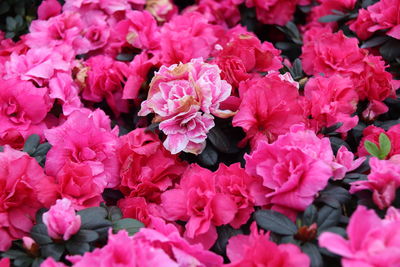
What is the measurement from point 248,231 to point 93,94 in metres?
0.84

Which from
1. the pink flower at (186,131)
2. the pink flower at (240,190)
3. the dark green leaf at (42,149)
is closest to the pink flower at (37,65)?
the dark green leaf at (42,149)

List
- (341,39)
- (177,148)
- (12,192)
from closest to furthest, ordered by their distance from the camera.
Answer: (12,192) → (177,148) → (341,39)

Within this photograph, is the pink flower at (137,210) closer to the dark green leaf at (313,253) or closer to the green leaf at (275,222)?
the green leaf at (275,222)

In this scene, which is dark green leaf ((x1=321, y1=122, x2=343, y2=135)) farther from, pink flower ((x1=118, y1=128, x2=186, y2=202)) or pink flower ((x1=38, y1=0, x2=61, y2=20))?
pink flower ((x1=38, y1=0, x2=61, y2=20))

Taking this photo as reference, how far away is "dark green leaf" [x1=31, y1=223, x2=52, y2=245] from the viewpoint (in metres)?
1.23

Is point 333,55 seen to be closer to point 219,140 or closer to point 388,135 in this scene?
point 388,135

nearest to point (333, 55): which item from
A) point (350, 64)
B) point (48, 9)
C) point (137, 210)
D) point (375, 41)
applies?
point (350, 64)

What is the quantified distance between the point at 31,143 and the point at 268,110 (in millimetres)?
742

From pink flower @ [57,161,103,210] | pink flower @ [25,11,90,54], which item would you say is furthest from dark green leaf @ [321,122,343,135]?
pink flower @ [25,11,90,54]

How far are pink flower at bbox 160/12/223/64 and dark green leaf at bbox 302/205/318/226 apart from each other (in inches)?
31.3

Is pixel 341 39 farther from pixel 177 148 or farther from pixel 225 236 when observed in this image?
pixel 225 236

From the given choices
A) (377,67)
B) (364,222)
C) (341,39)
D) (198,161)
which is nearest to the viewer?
(364,222)

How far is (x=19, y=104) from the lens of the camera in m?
1.59

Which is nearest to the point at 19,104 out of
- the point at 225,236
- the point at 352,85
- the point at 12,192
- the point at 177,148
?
the point at 12,192
